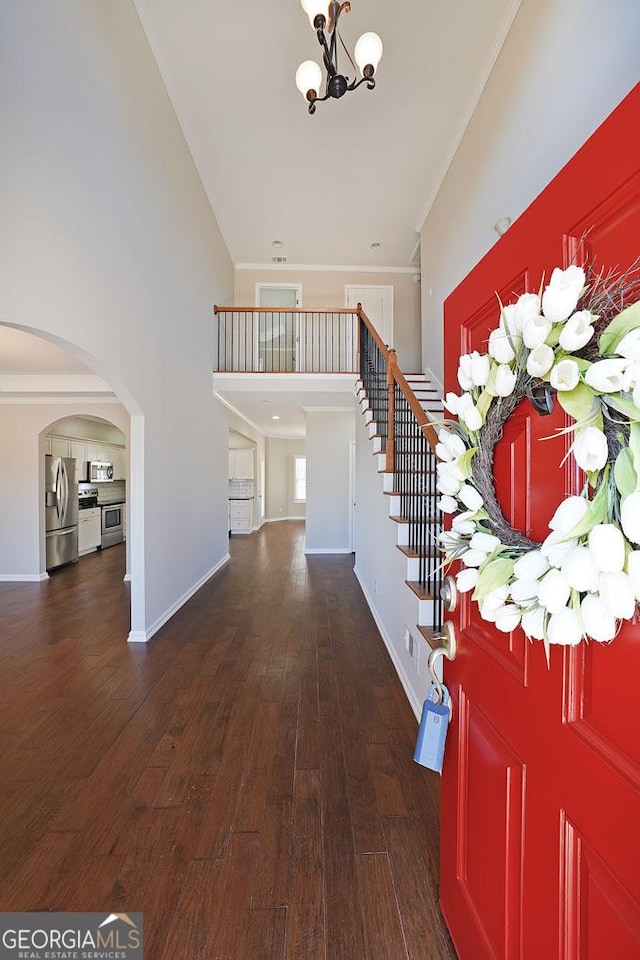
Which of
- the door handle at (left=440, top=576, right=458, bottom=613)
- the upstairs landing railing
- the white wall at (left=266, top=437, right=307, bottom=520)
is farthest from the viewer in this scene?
the white wall at (left=266, top=437, right=307, bottom=520)

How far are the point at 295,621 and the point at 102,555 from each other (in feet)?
15.8

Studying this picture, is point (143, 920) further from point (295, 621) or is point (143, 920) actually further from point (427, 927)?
point (295, 621)

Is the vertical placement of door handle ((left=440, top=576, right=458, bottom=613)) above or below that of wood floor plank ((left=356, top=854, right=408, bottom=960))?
above

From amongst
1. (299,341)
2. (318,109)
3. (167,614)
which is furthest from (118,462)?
(318,109)

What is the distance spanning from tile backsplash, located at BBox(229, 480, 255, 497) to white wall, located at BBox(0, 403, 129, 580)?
4.26 meters

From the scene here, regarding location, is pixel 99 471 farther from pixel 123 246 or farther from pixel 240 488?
pixel 123 246

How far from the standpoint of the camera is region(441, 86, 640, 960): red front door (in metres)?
0.64

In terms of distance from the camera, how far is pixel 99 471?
7.50m

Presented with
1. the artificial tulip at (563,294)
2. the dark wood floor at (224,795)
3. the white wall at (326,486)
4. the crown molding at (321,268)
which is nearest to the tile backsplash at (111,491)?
the white wall at (326,486)

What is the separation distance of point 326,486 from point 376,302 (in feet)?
11.5

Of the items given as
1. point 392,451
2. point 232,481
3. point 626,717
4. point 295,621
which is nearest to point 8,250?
point 392,451

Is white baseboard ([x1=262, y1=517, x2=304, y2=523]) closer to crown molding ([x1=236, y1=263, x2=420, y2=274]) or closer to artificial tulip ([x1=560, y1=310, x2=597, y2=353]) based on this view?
crown molding ([x1=236, y1=263, x2=420, y2=274])

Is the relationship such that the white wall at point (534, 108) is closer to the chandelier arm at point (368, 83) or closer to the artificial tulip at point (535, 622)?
the chandelier arm at point (368, 83)

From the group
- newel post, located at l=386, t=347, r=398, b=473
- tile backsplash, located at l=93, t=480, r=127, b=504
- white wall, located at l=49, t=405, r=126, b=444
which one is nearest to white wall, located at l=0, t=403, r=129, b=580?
white wall, located at l=49, t=405, r=126, b=444
